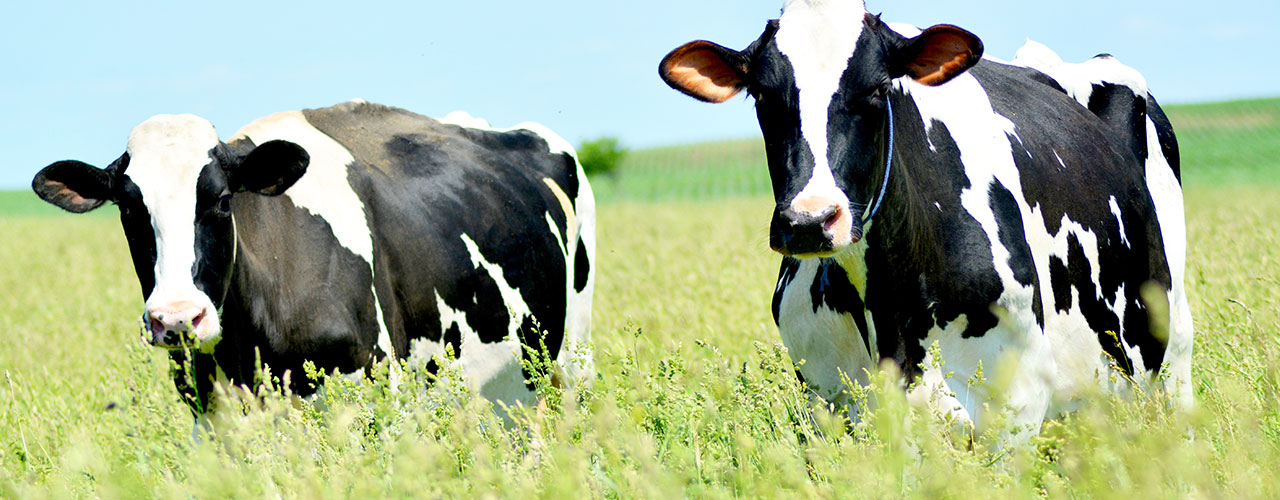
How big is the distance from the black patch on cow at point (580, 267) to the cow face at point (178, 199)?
279 centimetres

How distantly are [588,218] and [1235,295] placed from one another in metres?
4.20

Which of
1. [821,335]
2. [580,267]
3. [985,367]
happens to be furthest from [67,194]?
[985,367]

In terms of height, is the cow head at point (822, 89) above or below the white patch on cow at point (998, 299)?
above

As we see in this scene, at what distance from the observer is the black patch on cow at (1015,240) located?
410 cm

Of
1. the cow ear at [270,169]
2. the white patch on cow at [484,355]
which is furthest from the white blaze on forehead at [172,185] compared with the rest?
the white patch on cow at [484,355]

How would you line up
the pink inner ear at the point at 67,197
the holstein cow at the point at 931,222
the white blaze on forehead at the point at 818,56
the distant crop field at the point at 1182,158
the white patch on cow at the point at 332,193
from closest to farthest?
the white blaze on forehead at the point at 818,56
the holstein cow at the point at 931,222
the pink inner ear at the point at 67,197
the white patch on cow at the point at 332,193
the distant crop field at the point at 1182,158

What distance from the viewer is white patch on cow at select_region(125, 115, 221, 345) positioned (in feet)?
13.5

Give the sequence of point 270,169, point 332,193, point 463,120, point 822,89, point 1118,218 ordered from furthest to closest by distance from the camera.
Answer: point 463,120, point 332,193, point 1118,218, point 270,169, point 822,89

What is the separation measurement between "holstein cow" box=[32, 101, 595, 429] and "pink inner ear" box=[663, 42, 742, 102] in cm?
103

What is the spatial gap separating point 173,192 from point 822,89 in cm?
243

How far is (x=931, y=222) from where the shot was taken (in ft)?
13.1

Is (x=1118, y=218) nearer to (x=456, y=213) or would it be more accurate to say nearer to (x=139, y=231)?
(x=456, y=213)

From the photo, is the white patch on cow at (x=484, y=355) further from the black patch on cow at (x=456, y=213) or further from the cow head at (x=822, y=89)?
the cow head at (x=822, y=89)

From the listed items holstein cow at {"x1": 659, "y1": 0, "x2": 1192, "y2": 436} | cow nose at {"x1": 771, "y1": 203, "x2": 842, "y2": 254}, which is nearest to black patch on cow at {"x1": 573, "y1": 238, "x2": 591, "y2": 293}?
holstein cow at {"x1": 659, "y1": 0, "x2": 1192, "y2": 436}
